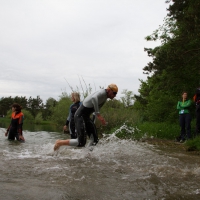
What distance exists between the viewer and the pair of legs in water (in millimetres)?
6427

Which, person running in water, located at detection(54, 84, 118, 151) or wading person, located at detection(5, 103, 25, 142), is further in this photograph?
wading person, located at detection(5, 103, 25, 142)

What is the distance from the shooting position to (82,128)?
6.43 meters

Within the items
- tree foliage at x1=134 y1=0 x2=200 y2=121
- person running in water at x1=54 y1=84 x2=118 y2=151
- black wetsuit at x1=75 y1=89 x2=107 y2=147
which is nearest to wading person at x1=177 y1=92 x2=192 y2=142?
tree foliage at x1=134 y1=0 x2=200 y2=121

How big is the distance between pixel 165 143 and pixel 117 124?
714 cm

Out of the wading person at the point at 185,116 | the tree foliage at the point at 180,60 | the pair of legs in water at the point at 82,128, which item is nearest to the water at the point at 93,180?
the pair of legs in water at the point at 82,128

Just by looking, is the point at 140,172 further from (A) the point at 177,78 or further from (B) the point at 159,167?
(A) the point at 177,78

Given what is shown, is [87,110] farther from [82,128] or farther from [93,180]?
[93,180]

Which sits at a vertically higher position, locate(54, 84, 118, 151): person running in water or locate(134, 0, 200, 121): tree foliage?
locate(134, 0, 200, 121): tree foliage

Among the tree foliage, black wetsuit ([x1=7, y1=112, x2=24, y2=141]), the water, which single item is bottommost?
the water

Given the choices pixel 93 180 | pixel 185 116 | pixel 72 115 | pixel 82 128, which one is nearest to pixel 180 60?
pixel 185 116

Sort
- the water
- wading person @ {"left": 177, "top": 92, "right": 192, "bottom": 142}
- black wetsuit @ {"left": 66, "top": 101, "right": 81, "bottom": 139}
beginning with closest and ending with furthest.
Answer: the water < black wetsuit @ {"left": 66, "top": 101, "right": 81, "bottom": 139} < wading person @ {"left": 177, "top": 92, "right": 192, "bottom": 142}

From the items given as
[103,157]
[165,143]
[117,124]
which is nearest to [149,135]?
[165,143]

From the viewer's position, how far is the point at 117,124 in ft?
55.3

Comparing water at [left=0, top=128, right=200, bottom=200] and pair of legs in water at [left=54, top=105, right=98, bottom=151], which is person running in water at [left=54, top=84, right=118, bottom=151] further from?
water at [left=0, top=128, right=200, bottom=200]
